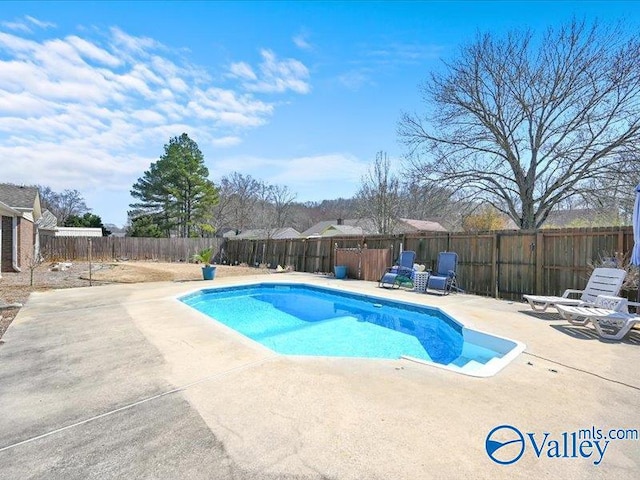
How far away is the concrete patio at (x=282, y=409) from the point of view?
6.62 feet

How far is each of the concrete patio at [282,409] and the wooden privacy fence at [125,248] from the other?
18.0m

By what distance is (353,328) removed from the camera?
7.00 metres

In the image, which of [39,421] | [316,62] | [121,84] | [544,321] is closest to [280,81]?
[316,62]

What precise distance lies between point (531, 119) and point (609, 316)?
1131cm

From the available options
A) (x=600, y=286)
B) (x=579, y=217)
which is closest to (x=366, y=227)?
(x=579, y=217)

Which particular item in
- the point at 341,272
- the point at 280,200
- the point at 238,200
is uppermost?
the point at 238,200

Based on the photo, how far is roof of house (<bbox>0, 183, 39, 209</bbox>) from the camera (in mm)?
13727

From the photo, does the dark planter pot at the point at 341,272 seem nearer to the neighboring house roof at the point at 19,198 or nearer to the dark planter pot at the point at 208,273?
the dark planter pot at the point at 208,273

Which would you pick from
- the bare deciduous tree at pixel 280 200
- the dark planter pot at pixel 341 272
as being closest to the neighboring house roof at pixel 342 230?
the bare deciduous tree at pixel 280 200

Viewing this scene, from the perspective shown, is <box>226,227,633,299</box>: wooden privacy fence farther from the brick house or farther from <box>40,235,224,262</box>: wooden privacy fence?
<box>40,235,224,262</box>: wooden privacy fence

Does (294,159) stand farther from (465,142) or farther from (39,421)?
(39,421)

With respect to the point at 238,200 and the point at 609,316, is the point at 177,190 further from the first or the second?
the point at 609,316

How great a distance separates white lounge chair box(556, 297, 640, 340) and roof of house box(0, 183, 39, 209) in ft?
59.8

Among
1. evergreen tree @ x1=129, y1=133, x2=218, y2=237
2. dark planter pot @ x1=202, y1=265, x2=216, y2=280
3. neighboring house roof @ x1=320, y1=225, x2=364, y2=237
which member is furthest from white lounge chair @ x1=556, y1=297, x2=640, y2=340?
neighboring house roof @ x1=320, y1=225, x2=364, y2=237
